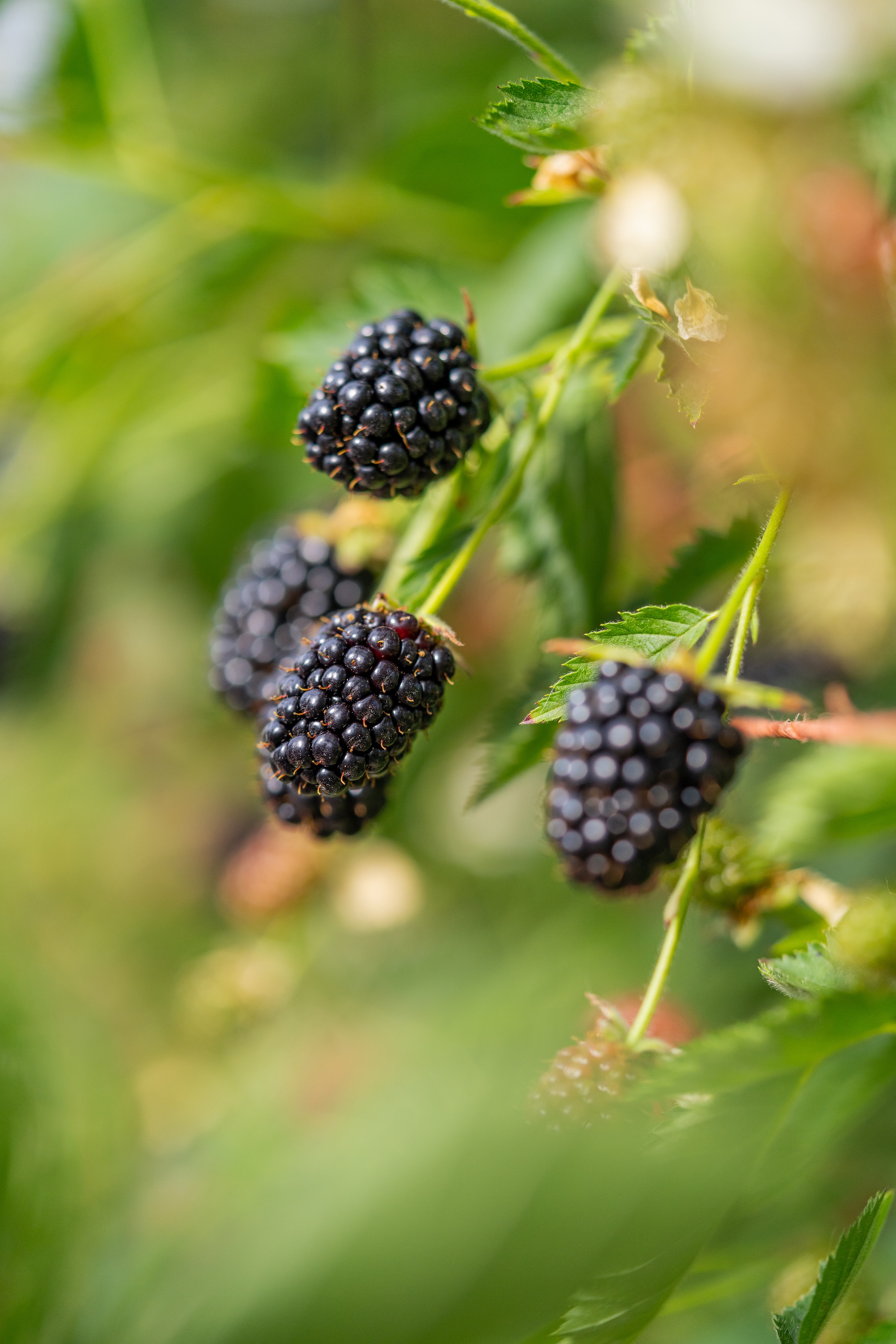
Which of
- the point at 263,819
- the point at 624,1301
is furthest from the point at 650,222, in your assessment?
the point at 263,819

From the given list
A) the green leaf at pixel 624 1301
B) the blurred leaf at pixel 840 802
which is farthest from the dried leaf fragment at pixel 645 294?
the green leaf at pixel 624 1301

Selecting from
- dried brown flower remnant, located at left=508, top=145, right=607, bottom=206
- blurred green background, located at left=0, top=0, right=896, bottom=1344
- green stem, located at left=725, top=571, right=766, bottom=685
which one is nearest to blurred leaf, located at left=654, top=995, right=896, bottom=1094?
blurred green background, located at left=0, top=0, right=896, bottom=1344

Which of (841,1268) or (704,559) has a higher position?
(704,559)

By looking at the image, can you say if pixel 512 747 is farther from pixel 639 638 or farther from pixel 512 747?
pixel 639 638

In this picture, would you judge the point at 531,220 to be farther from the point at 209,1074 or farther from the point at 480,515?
the point at 209,1074

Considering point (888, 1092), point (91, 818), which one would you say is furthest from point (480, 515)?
point (91, 818)

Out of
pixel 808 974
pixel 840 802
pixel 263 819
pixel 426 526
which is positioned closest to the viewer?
pixel 840 802

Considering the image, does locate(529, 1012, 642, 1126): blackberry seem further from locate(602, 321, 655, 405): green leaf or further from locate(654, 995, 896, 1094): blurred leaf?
locate(602, 321, 655, 405): green leaf

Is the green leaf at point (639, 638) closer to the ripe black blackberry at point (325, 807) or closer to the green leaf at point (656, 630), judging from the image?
the green leaf at point (656, 630)
